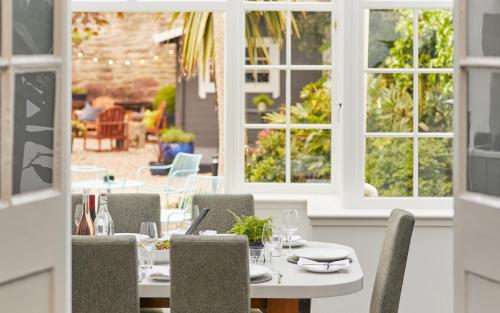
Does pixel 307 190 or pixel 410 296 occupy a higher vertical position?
pixel 307 190

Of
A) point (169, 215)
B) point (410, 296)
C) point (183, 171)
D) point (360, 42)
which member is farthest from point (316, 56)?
point (183, 171)

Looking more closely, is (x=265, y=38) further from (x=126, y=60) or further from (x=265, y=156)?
(x=126, y=60)

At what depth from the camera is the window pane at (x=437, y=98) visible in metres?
5.82

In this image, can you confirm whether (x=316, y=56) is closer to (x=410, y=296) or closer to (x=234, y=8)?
(x=234, y=8)

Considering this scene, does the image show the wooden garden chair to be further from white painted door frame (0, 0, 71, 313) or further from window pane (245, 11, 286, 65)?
white painted door frame (0, 0, 71, 313)

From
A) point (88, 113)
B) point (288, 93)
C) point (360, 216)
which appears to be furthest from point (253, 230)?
point (88, 113)

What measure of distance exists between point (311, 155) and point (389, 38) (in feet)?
2.94

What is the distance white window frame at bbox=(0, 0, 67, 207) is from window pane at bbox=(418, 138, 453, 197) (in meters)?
3.40

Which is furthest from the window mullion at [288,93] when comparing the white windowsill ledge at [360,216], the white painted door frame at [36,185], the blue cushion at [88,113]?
the blue cushion at [88,113]

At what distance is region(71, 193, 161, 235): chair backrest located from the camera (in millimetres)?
5078

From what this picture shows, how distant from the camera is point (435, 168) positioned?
5820 millimetres

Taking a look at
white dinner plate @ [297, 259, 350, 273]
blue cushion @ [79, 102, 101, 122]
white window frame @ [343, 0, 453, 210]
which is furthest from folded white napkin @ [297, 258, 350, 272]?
blue cushion @ [79, 102, 101, 122]

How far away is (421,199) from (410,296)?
1.90ft

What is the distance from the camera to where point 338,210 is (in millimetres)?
5684
